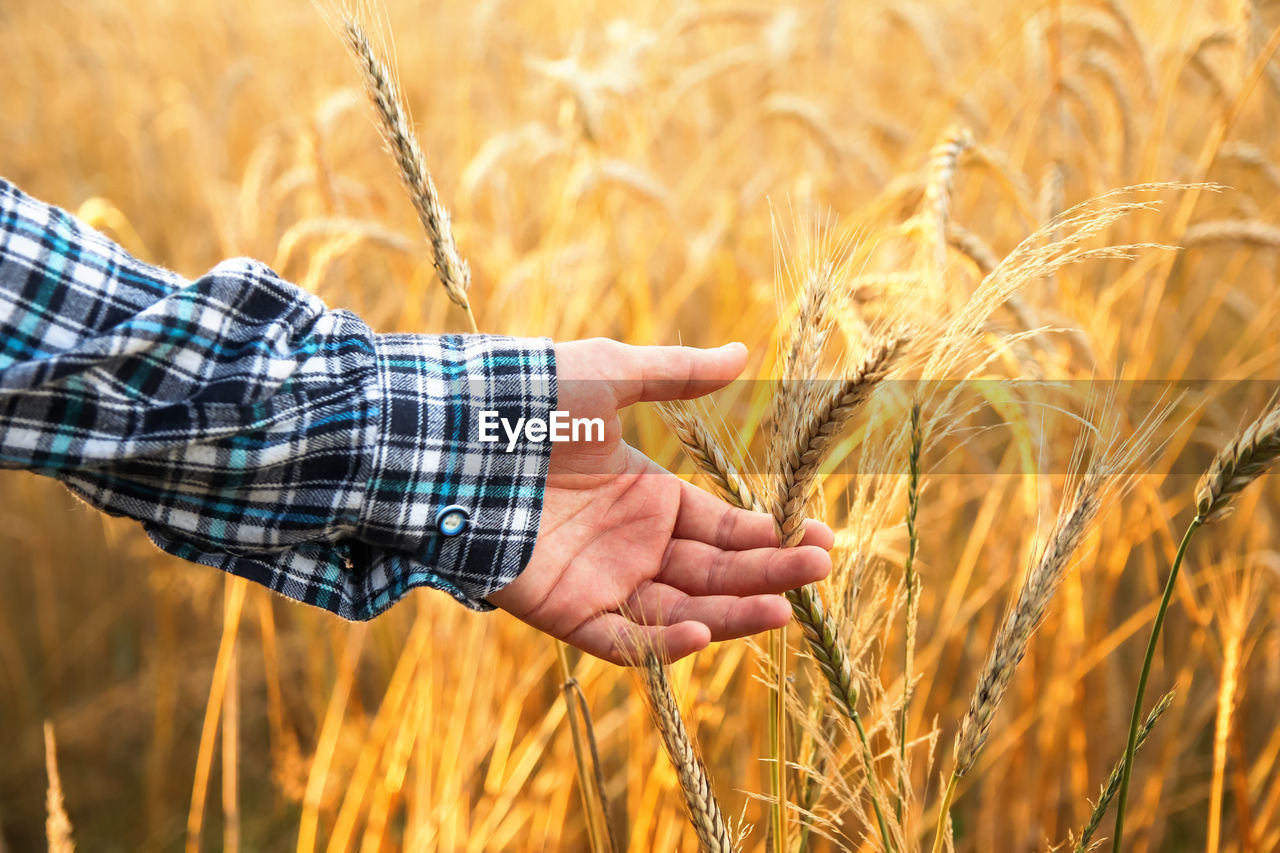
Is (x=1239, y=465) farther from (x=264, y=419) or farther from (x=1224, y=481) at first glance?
(x=264, y=419)

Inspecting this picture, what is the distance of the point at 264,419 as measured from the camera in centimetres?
82

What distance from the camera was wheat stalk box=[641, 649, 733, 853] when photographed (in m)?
0.63

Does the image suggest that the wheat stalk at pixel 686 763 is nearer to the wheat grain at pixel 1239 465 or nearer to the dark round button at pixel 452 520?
the dark round button at pixel 452 520

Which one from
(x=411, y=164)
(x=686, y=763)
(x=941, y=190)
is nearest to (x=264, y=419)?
(x=411, y=164)

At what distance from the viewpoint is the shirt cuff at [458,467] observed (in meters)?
0.87

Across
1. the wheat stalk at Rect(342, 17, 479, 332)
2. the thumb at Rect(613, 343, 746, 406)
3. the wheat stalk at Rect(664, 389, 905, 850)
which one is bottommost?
the wheat stalk at Rect(664, 389, 905, 850)

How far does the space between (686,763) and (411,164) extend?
65 centimetres

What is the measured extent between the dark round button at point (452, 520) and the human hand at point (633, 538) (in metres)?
0.09

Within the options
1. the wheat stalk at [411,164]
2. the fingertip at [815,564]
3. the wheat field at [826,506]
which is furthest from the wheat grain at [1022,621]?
the wheat stalk at [411,164]

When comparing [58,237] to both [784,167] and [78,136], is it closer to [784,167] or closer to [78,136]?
[784,167]

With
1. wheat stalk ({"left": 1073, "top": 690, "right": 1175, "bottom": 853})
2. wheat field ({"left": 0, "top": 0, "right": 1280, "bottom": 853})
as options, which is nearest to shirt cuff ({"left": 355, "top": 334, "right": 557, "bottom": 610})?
wheat field ({"left": 0, "top": 0, "right": 1280, "bottom": 853})

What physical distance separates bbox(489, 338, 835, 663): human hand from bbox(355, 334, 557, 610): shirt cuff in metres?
0.04

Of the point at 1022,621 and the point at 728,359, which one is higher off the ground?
the point at 728,359

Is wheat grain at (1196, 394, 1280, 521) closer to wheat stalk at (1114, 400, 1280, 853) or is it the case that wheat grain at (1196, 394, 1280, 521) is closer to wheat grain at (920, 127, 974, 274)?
wheat stalk at (1114, 400, 1280, 853)
